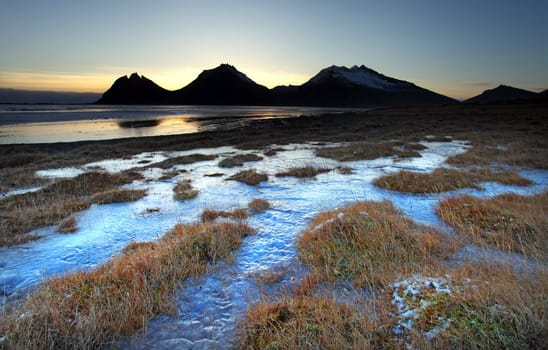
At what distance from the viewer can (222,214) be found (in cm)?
880

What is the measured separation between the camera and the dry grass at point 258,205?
9223mm

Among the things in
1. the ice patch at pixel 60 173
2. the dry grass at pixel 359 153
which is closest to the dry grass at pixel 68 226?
the ice patch at pixel 60 173

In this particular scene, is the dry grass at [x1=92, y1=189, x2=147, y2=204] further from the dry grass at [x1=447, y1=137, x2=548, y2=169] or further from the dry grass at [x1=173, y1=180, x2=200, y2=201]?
the dry grass at [x1=447, y1=137, x2=548, y2=169]

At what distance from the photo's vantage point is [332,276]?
4.79m

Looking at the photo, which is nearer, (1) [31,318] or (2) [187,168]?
(1) [31,318]

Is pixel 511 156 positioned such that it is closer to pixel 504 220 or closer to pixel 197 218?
pixel 504 220

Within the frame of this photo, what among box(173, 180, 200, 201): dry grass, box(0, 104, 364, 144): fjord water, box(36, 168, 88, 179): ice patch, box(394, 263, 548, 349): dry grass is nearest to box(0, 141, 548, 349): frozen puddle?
box(36, 168, 88, 179): ice patch

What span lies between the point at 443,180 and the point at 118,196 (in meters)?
13.5

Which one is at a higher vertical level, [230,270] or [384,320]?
[384,320]

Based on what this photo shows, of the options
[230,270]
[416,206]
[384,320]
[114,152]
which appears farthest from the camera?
[114,152]

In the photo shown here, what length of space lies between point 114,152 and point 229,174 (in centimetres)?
1488

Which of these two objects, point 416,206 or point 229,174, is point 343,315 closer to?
point 416,206

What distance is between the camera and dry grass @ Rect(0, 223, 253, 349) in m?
3.46

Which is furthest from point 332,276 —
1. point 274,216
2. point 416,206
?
point 416,206
